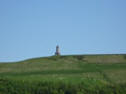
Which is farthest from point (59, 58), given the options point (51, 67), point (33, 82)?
point (33, 82)

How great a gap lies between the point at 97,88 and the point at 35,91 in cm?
438

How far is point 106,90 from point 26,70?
11989 millimetres

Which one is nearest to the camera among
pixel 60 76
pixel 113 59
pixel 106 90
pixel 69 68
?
pixel 106 90

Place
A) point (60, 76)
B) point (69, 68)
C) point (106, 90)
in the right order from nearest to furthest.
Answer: point (106, 90), point (60, 76), point (69, 68)

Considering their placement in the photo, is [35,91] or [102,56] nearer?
[35,91]

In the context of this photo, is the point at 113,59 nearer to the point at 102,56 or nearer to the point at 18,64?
the point at 102,56

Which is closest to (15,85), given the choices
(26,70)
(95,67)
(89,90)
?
(89,90)

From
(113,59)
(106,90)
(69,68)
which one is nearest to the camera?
(106,90)

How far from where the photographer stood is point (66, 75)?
3253 cm

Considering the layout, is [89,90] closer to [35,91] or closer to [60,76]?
[35,91]

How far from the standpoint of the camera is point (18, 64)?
131 ft

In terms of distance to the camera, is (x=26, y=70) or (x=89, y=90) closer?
(x=89, y=90)

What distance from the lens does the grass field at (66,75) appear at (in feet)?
87.8

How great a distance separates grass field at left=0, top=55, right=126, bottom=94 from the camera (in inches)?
1054
